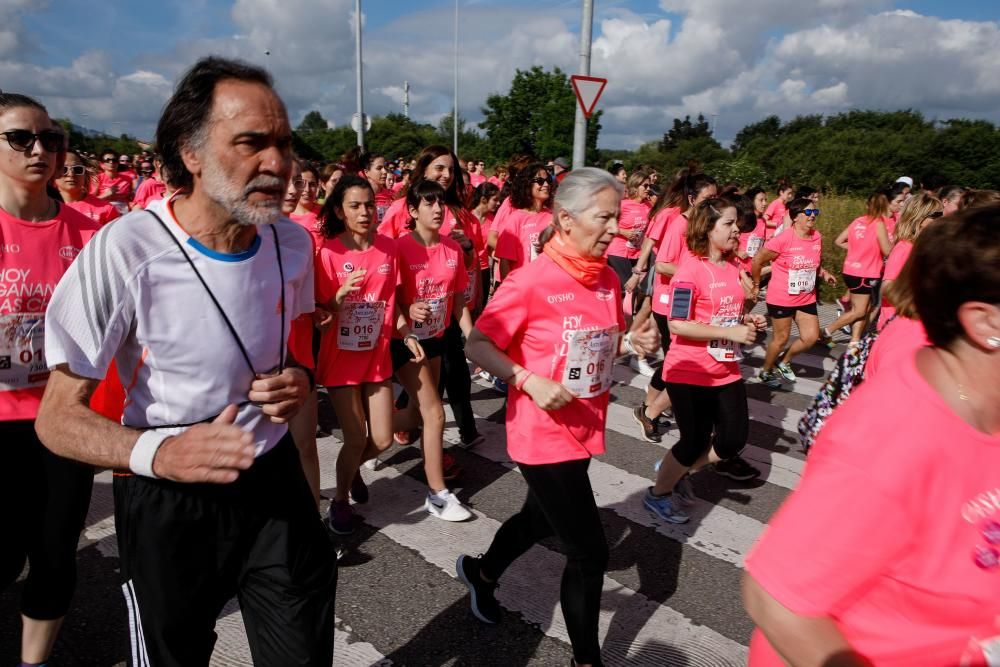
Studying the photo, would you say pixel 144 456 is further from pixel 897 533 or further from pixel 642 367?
pixel 642 367

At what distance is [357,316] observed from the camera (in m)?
4.09

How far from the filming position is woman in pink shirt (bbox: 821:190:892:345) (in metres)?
8.46

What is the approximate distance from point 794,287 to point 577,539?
5741 millimetres

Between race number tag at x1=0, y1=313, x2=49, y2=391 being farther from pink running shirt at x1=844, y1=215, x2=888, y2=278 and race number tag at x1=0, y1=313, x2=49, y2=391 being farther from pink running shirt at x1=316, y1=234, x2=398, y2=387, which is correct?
pink running shirt at x1=844, y1=215, x2=888, y2=278

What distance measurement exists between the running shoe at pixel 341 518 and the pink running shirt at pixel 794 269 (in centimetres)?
539

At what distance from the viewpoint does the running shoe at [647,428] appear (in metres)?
5.89

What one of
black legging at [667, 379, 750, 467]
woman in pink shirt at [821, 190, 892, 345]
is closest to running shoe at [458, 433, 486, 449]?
black legging at [667, 379, 750, 467]

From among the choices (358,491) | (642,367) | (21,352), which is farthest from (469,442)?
(21,352)

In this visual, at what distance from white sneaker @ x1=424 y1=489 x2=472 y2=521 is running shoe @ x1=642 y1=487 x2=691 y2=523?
1.18 meters

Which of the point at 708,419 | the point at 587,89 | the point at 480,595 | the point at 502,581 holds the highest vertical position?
the point at 587,89

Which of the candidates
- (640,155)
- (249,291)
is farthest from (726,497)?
(640,155)

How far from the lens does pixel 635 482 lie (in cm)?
502

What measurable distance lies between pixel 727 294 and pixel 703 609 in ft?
6.21

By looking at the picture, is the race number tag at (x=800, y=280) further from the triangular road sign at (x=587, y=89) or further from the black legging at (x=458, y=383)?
the triangular road sign at (x=587, y=89)
